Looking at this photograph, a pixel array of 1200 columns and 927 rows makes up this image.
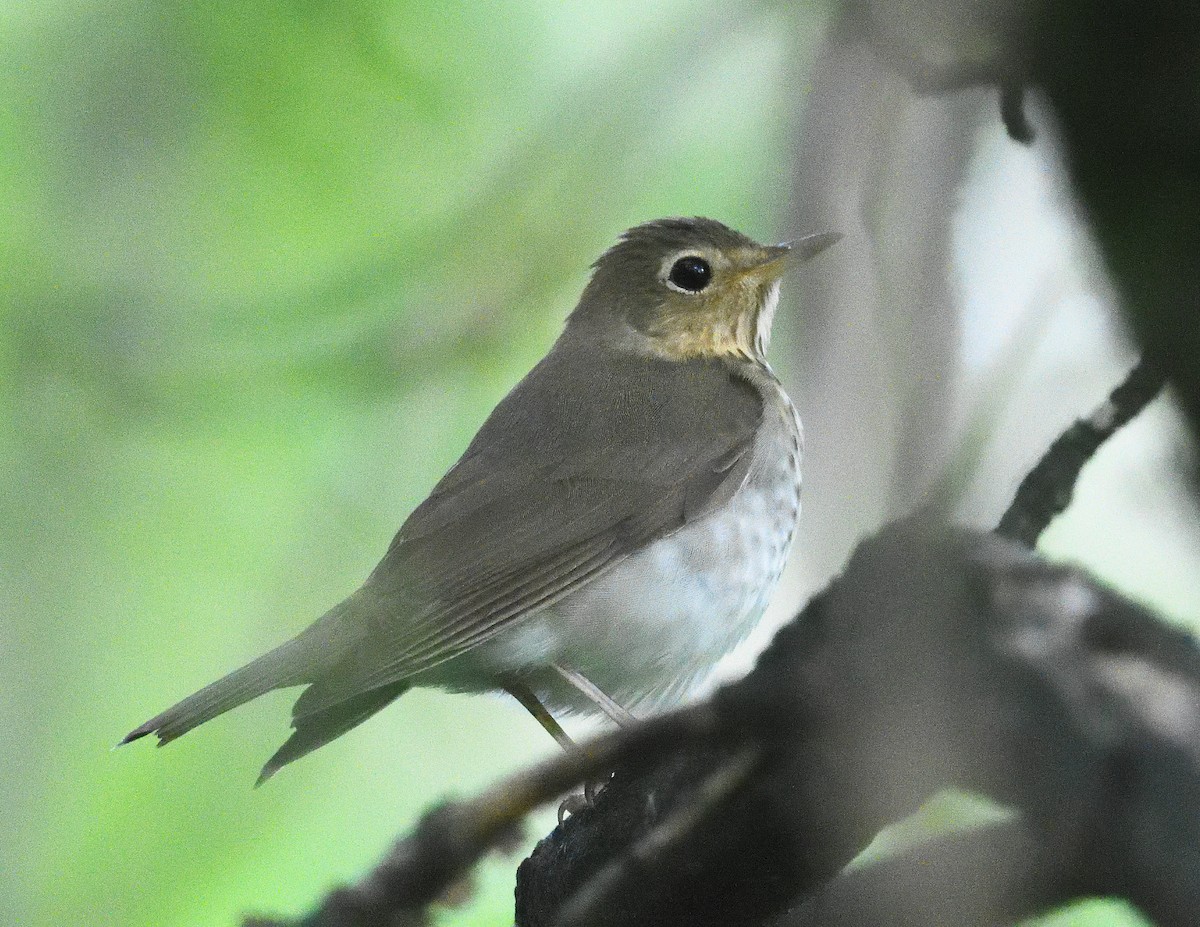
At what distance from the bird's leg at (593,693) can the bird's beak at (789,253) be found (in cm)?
124

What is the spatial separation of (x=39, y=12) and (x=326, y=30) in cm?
111

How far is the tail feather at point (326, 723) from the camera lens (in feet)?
10.1

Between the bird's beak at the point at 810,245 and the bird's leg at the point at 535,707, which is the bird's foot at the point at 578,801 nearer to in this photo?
the bird's leg at the point at 535,707

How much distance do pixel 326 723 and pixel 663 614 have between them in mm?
868

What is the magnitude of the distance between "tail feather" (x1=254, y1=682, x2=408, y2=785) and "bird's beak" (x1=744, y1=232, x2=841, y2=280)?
153cm

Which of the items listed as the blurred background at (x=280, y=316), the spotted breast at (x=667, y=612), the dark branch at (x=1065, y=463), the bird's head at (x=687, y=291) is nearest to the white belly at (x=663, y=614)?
the spotted breast at (x=667, y=612)

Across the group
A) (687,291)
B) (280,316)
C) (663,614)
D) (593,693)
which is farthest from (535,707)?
(687,291)

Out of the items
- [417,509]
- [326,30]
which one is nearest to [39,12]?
[326,30]

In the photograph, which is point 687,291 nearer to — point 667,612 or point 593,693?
point 667,612

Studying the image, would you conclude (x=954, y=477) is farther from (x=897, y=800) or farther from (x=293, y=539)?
(x=293, y=539)

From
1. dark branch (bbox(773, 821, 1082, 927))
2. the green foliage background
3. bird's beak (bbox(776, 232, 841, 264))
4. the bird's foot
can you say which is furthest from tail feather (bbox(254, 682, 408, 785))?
dark branch (bbox(773, 821, 1082, 927))

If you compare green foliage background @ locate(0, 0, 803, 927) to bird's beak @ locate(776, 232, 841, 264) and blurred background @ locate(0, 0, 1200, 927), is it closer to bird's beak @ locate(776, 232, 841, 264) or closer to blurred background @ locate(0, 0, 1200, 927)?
blurred background @ locate(0, 0, 1200, 927)

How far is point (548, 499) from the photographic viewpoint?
3836 mm

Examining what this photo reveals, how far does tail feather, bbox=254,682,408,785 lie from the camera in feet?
10.1
